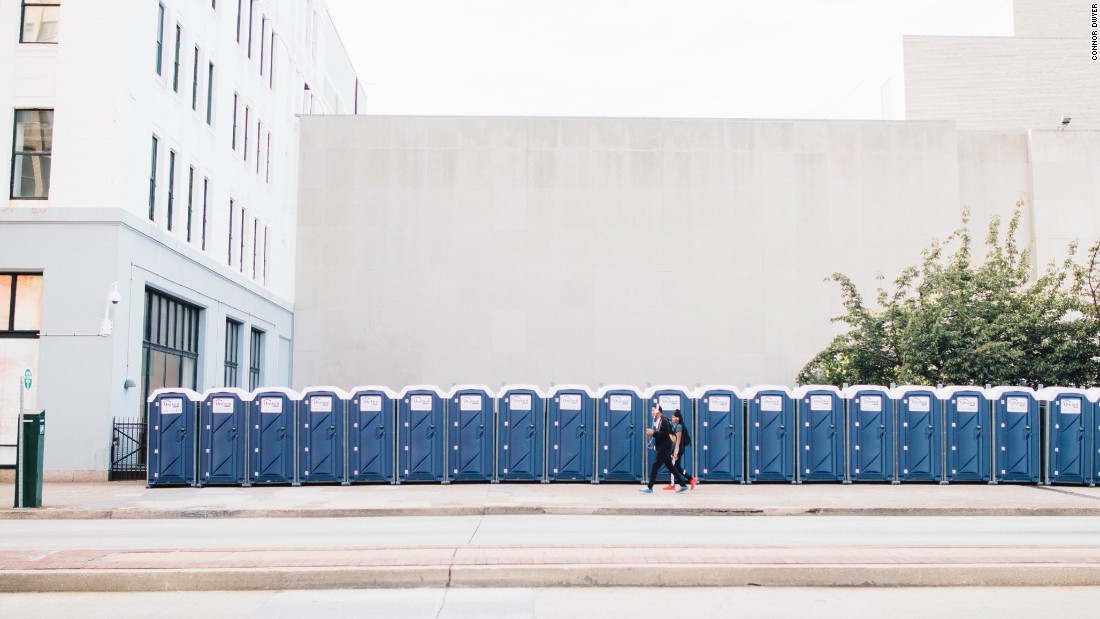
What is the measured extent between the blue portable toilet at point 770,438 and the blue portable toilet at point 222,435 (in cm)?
1024

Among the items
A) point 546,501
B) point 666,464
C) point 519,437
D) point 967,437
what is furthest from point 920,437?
point 546,501

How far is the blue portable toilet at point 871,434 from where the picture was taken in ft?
73.1

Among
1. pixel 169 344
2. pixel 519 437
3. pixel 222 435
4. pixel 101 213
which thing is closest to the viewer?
pixel 222 435

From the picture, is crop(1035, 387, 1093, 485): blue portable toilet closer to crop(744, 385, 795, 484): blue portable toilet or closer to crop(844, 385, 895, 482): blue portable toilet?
crop(844, 385, 895, 482): blue portable toilet

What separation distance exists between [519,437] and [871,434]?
286 inches

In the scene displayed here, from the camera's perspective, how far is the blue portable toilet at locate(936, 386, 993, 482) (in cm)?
2228

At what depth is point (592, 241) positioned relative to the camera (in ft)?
124

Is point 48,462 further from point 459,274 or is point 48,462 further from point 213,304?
point 459,274

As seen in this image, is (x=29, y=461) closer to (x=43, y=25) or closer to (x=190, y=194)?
(x=43, y=25)

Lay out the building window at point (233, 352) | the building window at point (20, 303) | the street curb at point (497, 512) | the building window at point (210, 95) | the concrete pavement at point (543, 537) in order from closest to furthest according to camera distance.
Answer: the concrete pavement at point (543, 537) → the street curb at point (497, 512) → the building window at point (20, 303) → the building window at point (210, 95) → the building window at point (233, 352)

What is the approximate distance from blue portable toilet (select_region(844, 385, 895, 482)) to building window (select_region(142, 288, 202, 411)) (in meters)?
15.3

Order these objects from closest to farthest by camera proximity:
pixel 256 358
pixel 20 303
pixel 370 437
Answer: pixel 370 437, pixel 20 303, pixel 256 358

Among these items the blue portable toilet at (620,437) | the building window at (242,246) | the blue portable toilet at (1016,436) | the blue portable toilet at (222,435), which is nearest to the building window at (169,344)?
the blue portable toilet at (222,435)

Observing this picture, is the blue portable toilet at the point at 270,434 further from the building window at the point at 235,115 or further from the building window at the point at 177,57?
the building window at the point at 235,115
